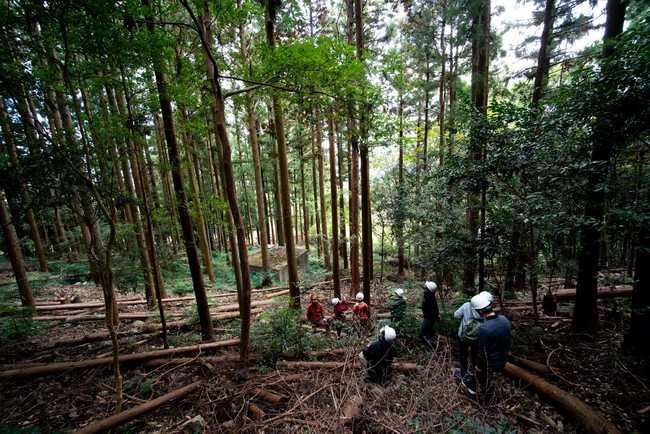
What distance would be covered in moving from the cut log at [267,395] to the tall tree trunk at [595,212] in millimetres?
5653

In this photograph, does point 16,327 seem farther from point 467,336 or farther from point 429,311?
point 467,336

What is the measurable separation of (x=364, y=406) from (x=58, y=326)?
10.2 m

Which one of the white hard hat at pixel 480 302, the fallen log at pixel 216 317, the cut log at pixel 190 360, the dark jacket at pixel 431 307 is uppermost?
the white hard hat at pixel 480 302

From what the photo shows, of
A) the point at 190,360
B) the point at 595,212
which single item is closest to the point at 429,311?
the point at 595,212

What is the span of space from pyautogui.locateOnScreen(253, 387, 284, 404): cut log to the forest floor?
4 cm

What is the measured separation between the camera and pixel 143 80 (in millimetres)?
4961

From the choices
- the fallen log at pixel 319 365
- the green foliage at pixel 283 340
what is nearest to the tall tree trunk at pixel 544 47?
the fallen log at pixel 319 365

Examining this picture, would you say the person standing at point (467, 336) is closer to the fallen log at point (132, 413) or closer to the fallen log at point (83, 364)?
the fallen log at point (132, 413)

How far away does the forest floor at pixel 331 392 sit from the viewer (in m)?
3.38

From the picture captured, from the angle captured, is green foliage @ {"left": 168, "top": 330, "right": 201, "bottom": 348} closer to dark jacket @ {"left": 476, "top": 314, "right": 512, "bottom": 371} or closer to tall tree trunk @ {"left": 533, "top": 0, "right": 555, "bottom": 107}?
dark jacket @ {"left": 476, "top": 314, "right": 512, "bottom": 371}

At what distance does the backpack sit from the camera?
4664 millimetres

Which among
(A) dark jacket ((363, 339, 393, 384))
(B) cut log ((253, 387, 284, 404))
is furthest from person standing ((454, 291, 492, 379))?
(B) cut log ((253, 387, 284, 404))

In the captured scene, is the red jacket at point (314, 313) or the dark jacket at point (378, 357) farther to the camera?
the red jacket at point (314, 313)

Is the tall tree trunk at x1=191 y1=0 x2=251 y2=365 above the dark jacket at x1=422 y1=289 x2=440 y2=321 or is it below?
above
